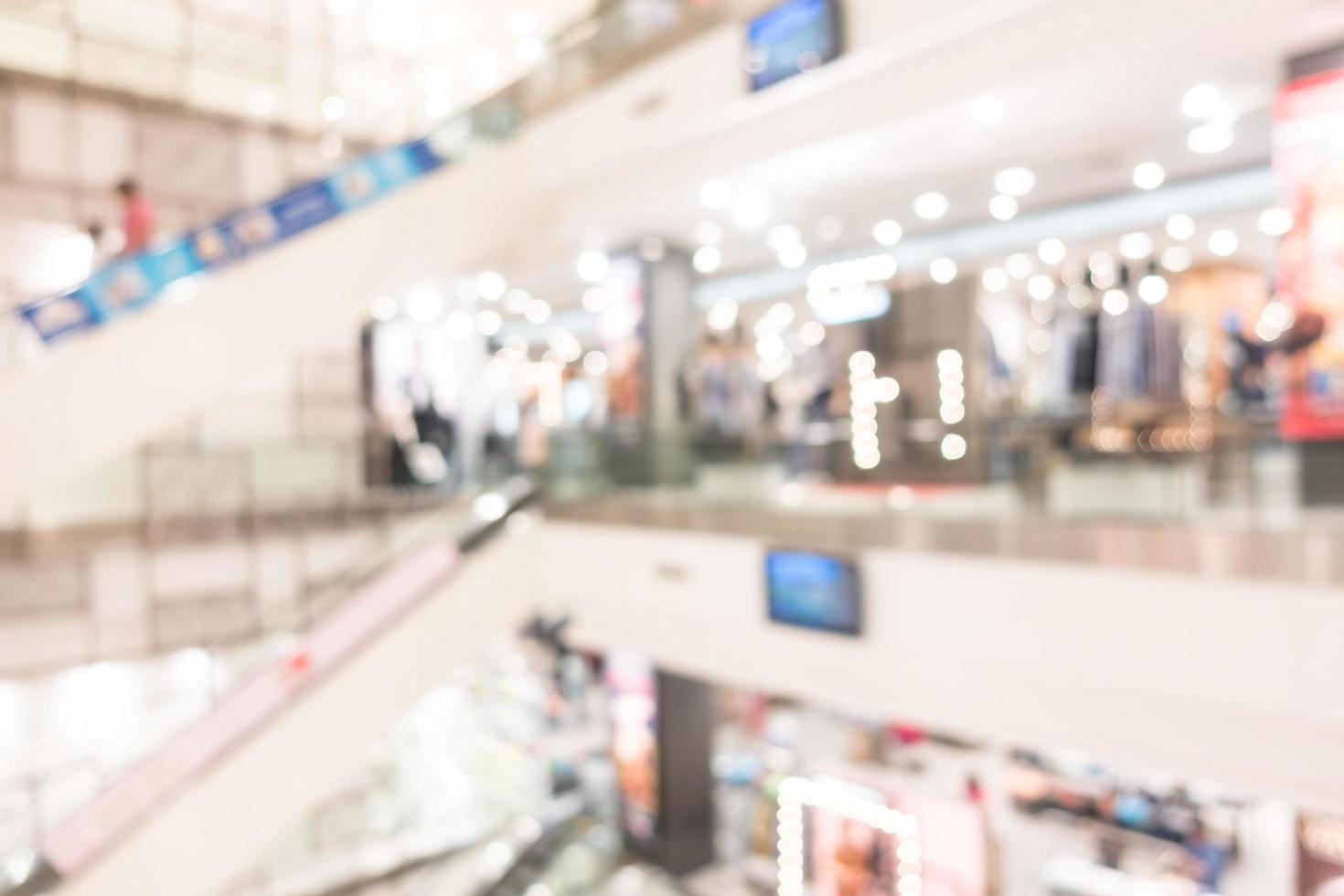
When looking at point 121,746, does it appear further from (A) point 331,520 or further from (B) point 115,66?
(B) point 115,66

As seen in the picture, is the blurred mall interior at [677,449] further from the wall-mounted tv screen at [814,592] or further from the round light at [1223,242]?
the round light at [1223,242]

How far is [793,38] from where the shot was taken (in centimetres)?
543

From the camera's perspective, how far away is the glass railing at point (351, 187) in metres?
6.43

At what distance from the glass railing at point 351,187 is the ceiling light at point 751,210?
1.34m

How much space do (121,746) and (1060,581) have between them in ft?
20.2

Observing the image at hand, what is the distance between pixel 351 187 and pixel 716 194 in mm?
2968

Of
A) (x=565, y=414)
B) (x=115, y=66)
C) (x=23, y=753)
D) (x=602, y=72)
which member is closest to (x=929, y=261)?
(x=602, y=72)

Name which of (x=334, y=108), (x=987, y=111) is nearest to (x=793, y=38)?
(x=987, y=111)

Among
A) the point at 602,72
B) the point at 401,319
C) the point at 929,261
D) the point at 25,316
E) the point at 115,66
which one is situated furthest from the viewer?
the point at 401,319

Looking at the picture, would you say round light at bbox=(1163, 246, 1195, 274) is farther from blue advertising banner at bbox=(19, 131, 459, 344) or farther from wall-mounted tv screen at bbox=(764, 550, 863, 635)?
blue advertising banner at bbox=(19, 131, 459, 344)

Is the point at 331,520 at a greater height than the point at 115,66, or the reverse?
the point at 115,66

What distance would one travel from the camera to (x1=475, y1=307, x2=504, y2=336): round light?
1185 cm

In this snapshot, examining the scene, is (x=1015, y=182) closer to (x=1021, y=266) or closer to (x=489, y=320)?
(x=1021, y=266)

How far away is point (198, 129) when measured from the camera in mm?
8820
